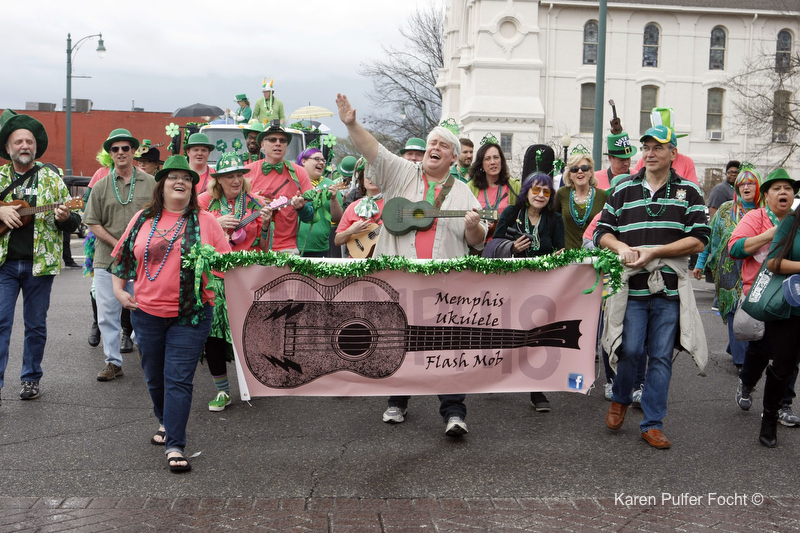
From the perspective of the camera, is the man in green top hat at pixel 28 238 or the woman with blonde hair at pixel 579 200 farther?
the woman with blonde hair at pixel 579 200

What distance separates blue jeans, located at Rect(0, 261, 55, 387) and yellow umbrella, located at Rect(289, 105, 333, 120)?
12433 mm

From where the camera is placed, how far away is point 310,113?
1898 cm

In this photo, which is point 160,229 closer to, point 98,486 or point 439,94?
point 98,486

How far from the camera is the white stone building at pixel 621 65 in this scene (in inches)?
1720

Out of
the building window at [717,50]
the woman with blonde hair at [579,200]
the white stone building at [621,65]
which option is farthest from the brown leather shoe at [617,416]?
the building window at [717,50]

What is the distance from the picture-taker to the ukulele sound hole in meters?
5.54

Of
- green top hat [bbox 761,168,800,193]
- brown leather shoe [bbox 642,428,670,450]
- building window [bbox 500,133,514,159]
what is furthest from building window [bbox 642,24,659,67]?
brown leather shoe [bbox 642,428,670,450]

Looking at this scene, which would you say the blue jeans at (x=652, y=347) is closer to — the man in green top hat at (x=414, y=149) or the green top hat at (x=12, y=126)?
the man in green top hat at (x=414, y=149)

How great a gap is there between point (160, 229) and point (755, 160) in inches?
1754

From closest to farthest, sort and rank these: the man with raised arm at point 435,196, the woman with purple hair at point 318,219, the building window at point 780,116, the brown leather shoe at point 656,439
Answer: the brown leather shoe at point 656,439, the man with raised arm at point 435,196, the woman with purple hair at point 318,219, the building window at point 780,116

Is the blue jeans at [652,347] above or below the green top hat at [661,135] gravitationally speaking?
below

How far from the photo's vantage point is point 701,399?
6.99 m

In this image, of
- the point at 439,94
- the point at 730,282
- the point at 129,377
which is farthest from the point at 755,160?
the point at 129,377

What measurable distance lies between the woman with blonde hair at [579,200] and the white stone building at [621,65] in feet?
117
